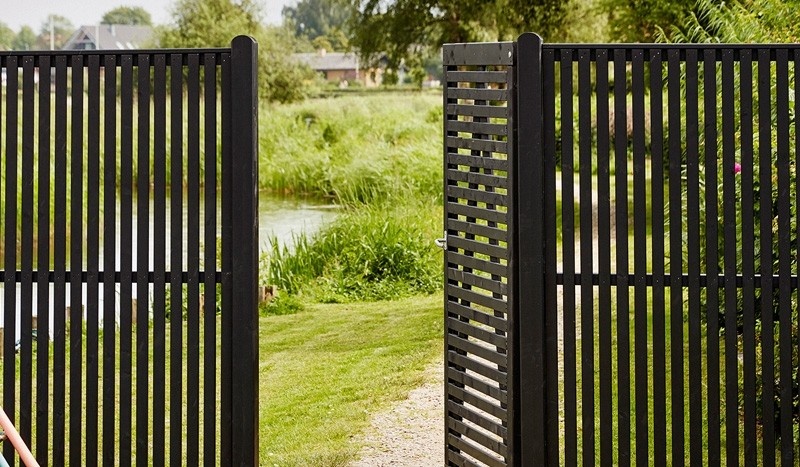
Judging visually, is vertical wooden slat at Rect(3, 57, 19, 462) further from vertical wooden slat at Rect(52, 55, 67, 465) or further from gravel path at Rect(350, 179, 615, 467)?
gravel path at Rect(350, 179, 615, 467)

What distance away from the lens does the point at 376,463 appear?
16.3 feet

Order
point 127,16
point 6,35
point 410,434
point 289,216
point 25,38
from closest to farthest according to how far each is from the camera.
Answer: point 410,434 → point 289,216 → point 6,35 → point 25,38 → point 127,16

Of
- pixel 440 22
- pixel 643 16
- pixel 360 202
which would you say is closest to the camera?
pixel 360 202

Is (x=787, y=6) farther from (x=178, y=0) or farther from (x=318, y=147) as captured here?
(x=178, y=0)

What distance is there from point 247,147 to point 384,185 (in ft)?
32.7

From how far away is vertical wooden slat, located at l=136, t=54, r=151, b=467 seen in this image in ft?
12.1

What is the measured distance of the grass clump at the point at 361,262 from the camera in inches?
387

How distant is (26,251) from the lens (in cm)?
373

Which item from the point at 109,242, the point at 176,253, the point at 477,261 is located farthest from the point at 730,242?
the point at 109,242

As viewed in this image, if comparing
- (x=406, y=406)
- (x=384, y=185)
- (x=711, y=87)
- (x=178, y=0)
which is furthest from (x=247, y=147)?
(x=178, y=0)

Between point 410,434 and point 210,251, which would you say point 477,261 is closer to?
point 210,251

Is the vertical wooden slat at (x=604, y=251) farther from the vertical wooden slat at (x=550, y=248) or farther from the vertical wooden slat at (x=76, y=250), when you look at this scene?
the vertical wooden slat at (x=76, y=250)

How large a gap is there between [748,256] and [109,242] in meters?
2.26

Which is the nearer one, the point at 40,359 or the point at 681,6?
the point at 40,359
